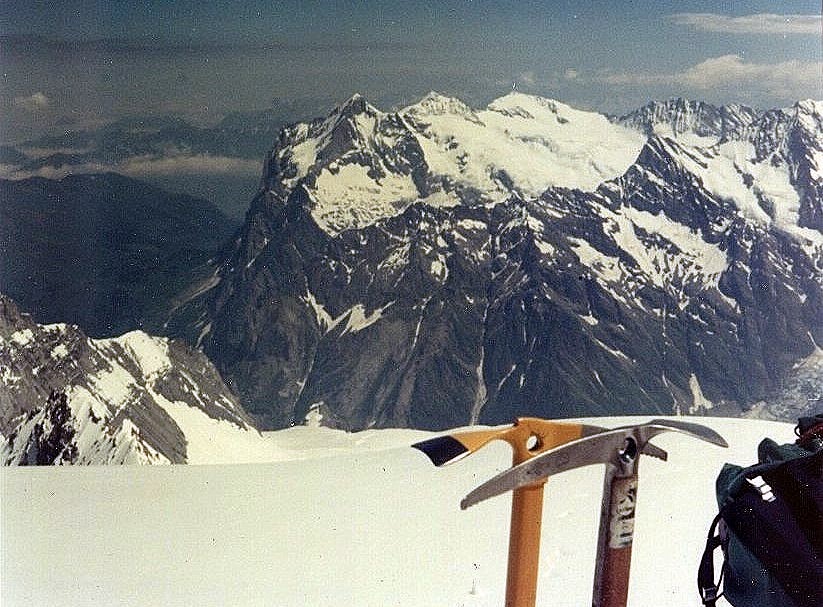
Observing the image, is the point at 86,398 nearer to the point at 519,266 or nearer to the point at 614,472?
the point at 519,266

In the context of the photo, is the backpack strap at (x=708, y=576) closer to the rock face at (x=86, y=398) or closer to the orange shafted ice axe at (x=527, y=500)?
the orange shafted ice axe at (x=527, y=500)

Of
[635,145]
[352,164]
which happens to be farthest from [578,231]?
[352,164]

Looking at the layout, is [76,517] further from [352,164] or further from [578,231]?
[578,231]

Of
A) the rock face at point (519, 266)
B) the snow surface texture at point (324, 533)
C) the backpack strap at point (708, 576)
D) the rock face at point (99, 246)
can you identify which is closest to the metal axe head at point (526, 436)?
the backpack strap at point (708, 576)

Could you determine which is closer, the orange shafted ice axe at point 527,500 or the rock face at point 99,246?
the orange shafted ice axe at point 527,500

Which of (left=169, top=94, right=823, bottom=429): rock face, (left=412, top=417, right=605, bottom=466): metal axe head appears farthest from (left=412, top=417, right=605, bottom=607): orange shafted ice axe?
(left=169, top=94, right=823, bottom=429): rock face
